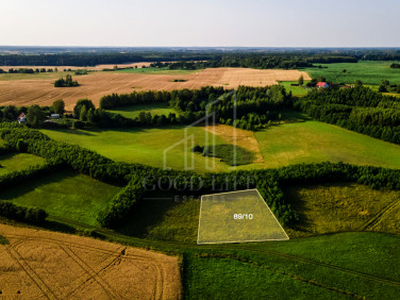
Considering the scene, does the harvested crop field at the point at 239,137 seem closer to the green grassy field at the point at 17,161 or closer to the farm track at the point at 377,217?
the farm track at the point at 377,217

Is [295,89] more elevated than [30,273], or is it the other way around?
[295,89]

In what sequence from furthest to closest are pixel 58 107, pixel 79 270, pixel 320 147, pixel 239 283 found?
pixel 58 107 < pixel 320 147 < pixel 79 270 < pixel 239 283

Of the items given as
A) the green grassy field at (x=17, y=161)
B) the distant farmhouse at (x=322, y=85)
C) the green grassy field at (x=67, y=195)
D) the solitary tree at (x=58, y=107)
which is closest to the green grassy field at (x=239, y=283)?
the green grassy field at (x=67, y=195)

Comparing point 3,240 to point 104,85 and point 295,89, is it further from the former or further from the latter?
point 295,89

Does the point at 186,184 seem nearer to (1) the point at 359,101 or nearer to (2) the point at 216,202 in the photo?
(2) the point at 216,202

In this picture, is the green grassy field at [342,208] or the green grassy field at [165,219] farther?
the green grassy field at [342,208]

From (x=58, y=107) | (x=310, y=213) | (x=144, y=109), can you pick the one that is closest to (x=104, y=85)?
(x=144, y=109)

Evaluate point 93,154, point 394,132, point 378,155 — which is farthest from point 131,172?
point 394,132
